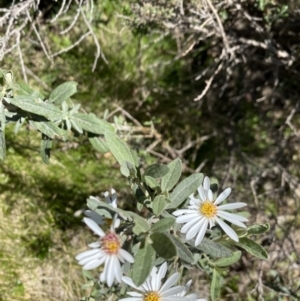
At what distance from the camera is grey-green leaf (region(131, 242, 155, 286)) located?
3.38ft

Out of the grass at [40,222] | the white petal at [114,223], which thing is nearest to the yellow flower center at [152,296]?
the white petal at [114,223]

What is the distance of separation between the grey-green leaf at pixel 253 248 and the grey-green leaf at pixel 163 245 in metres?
0.32

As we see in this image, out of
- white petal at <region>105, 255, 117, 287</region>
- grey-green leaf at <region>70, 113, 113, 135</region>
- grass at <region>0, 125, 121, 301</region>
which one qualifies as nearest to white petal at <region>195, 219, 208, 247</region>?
white petal at <region>105, 255, 117, 287</region>

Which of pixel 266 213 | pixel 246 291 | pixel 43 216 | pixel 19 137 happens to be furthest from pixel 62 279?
pixel 266 213

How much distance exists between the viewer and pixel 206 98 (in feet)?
7.69

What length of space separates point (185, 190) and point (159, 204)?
121 mm

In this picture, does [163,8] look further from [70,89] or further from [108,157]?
[108,157]

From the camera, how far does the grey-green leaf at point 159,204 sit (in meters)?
1.14

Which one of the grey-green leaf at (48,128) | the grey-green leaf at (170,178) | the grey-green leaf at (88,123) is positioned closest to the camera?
the grey-green leaf at (170,178)

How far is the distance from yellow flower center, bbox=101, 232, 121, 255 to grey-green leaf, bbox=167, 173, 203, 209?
21 centimetres

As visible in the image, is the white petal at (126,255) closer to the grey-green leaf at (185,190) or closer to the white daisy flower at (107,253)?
the white daisy flower at (107,253)

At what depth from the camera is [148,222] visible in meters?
1.15

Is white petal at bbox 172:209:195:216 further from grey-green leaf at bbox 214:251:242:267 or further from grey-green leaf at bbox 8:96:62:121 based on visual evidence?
grey-green leaf at bbox 8:96:62:121

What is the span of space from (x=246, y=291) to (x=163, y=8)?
125cm
